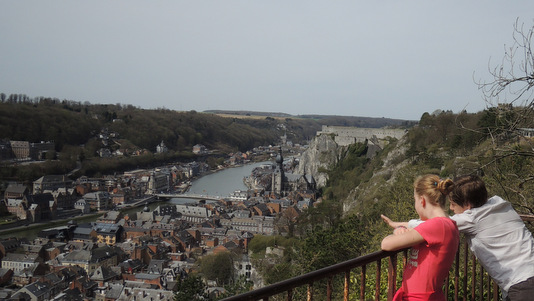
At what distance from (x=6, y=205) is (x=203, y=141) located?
2286 inches

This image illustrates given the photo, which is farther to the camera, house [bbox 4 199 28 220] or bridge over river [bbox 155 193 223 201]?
bridge over river [bbox 155 193 223 201]

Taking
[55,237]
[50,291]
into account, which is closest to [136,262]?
[50,291]

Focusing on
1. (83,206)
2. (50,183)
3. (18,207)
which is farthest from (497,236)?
(50,183)

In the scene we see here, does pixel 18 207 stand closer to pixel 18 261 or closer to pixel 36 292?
pixel 18 261

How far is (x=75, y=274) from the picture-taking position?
22.5 meters

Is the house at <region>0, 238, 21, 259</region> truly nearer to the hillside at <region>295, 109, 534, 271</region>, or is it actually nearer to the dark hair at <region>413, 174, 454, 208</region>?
the hillside at <region>295, 109, 534, 271</region>

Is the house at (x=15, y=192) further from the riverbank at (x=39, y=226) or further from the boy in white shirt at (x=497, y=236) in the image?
the boy in white shirt at (x=497, y=236)

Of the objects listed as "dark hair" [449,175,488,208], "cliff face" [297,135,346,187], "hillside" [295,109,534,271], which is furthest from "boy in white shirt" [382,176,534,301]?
"cliff face" [297,135,346,187]

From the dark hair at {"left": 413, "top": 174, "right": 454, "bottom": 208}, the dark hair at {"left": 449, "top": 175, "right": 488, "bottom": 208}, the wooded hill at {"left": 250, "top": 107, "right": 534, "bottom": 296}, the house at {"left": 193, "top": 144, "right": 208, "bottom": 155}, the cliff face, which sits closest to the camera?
the dark hair at {"left": 413, "top": 174, "right": 454, "bottom": 208}

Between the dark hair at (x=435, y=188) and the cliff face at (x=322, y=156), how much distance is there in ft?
132

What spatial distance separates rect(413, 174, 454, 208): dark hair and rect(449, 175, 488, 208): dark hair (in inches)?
6.3

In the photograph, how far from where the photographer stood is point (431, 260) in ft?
6.42

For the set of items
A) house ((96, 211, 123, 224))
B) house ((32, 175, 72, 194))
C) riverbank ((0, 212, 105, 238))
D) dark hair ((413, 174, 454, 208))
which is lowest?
riverbank ((0, 212, 105, 238))

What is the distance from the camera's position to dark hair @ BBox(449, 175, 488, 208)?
85.8 inches
